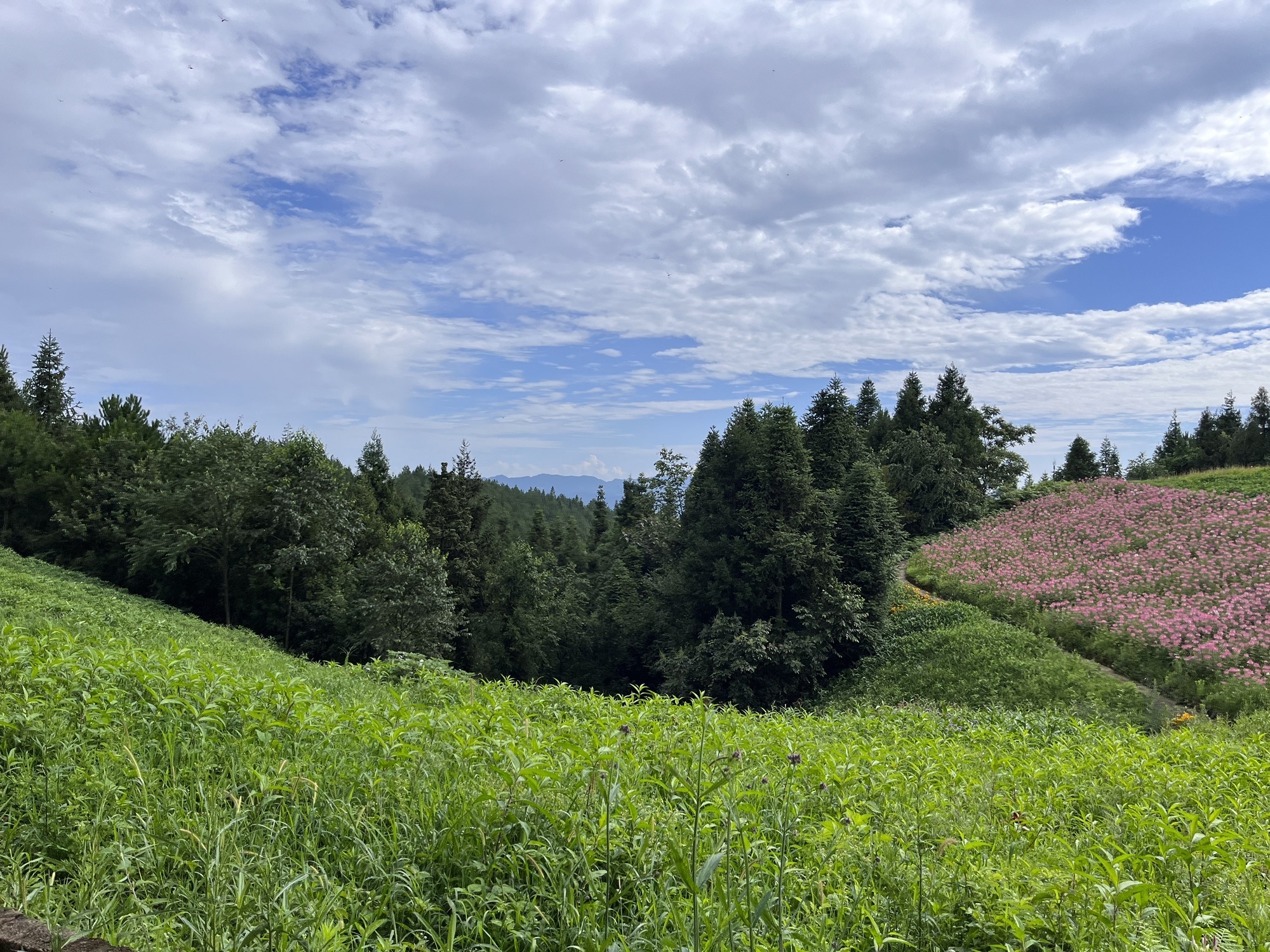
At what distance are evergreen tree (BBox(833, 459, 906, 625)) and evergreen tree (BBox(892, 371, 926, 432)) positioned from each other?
1676 cm

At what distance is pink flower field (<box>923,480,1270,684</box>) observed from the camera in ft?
43.4

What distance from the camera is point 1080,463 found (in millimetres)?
42219

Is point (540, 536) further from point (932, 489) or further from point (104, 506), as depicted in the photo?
point (932, 489)

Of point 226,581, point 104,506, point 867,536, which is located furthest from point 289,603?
point 867,536

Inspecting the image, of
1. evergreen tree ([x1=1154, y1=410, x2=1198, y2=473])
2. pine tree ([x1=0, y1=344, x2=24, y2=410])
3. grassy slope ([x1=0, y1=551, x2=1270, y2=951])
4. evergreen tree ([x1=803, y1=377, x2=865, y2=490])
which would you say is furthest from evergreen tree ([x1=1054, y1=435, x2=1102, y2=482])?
pine tree ([x1=0, y1=344, x2=24, y2=410])

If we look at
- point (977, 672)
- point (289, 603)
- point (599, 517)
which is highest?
point (599, 517)

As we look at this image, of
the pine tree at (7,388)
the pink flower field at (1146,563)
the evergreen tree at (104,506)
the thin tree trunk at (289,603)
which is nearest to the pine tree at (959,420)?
the pink flower field at (1146,563)

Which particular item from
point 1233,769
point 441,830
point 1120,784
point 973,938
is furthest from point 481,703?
point 1233,769

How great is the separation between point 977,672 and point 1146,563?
278 inches

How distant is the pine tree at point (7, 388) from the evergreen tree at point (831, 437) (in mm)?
45176

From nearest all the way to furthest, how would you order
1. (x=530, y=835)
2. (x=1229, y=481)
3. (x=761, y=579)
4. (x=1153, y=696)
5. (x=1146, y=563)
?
(x=530, y=835), (x=1153, y=696), (x=1146, y=563), (x=761, y=579), (x=1229, y=481)

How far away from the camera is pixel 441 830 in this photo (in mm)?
2439

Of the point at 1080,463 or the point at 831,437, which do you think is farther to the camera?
the point at 1080,463

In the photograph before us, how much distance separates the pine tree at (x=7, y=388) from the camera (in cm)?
3855
